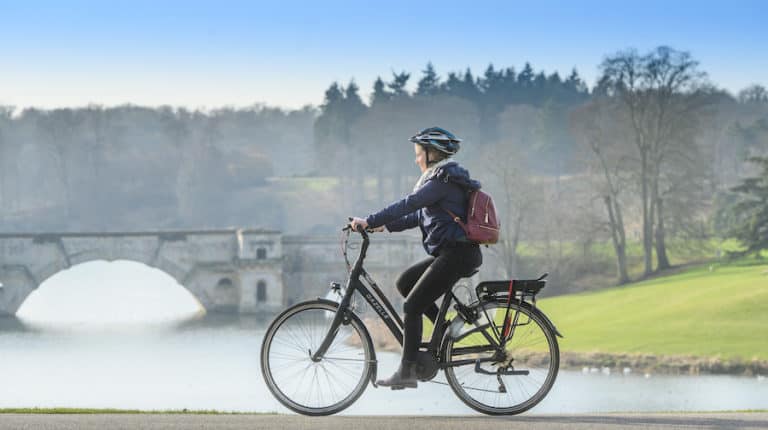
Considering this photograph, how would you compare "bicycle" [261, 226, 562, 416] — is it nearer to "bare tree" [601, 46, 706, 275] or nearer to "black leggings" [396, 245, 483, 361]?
"black leggings" [396, 245, 483, 361]

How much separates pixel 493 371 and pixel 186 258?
182ft

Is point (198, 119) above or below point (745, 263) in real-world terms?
above

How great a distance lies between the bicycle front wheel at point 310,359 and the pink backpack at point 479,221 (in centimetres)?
103

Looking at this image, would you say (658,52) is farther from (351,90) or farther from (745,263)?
(351,90)

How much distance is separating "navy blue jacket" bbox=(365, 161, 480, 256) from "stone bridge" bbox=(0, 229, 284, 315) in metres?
53.0

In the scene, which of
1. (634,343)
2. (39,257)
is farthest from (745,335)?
(39,257)

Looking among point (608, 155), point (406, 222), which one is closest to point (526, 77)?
point (608, 155)

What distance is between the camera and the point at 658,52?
55062 mm

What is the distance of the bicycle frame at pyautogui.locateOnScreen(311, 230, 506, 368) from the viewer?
8234 mm

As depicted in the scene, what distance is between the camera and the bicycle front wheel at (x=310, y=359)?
8.23 metres

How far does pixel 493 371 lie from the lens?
27.2 ft

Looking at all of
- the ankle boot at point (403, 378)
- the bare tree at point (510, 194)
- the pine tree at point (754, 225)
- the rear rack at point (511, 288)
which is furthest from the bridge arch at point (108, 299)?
the rear rack at point (511, 288)

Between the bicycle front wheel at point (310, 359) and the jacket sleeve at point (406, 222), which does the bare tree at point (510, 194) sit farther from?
the bicycle front wheel at point (310, 359)

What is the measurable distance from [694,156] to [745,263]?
8759 millimetres
